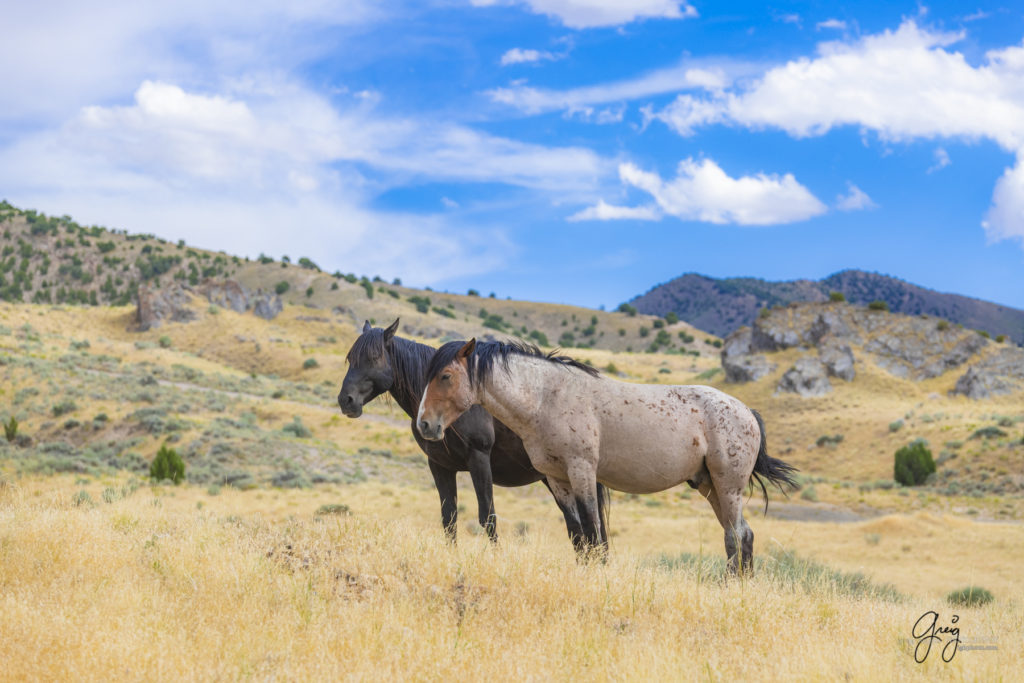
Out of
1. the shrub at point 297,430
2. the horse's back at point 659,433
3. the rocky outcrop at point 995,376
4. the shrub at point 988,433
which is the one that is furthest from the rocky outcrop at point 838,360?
the horse's back at point 659,433

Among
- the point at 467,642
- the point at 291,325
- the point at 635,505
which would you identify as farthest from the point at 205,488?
the point at 291,325

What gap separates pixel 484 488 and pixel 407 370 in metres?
1.43

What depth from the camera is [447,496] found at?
739 cm

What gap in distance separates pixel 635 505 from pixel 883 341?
122 feet

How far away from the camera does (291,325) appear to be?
81500mm

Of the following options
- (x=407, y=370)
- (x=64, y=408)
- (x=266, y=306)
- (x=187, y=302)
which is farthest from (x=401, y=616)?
(x=266, y=306)

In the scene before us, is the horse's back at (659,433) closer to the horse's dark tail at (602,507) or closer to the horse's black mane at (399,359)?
the horse's dark tail at (602,507)

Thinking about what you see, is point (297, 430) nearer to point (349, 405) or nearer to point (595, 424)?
point (349, 405)

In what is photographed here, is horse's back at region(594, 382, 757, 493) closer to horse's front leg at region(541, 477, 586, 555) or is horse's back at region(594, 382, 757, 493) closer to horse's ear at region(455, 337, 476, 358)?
horse's front leg at region(541, 477, 586, 555)

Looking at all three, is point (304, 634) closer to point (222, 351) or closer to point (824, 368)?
point (824, 368)

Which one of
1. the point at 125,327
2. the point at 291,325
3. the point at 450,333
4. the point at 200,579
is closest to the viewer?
the point at 200,579

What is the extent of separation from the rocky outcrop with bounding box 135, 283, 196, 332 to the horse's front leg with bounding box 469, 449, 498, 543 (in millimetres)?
77869

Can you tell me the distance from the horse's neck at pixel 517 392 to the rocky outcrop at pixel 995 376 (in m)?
55.0

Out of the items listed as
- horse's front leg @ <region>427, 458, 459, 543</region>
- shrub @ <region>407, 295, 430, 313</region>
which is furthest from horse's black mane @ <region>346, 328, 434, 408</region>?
shrub @ <region>407, 295, 430, 313</region>
